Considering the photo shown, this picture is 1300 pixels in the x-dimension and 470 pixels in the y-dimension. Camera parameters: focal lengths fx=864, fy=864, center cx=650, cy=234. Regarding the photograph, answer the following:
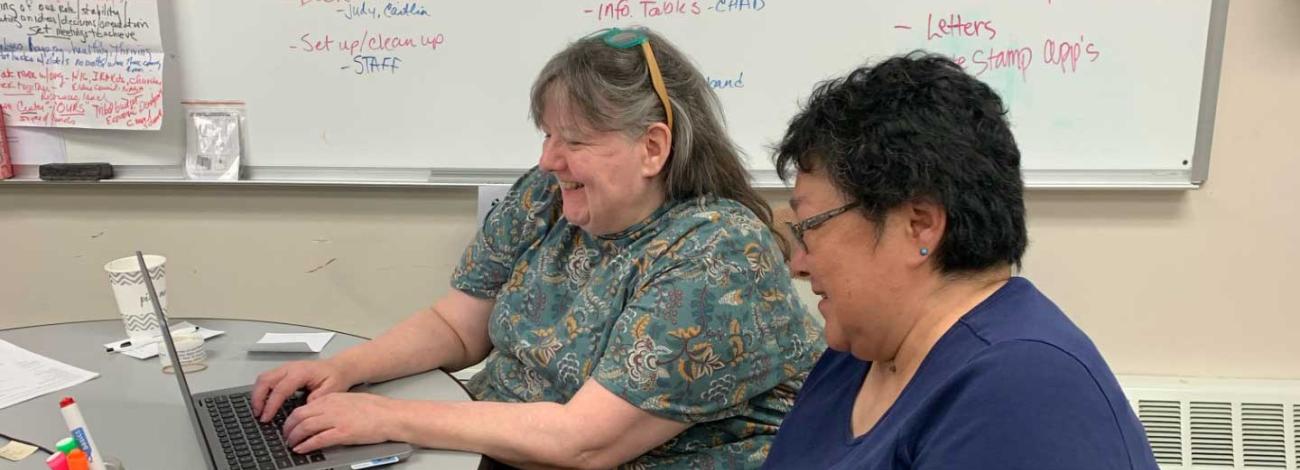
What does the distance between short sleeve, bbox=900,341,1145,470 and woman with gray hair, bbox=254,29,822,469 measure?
1.61 ft

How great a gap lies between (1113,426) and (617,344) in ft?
2.16

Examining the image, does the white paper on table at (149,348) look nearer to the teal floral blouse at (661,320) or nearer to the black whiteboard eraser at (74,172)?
the teal floral blouse at (661,320)

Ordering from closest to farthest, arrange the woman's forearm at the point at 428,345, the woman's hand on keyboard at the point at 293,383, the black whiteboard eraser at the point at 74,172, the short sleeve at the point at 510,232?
the woman's hand on keyboard at the point at 293,383, the woman's forearm at the point at 428,345, the short sleeve at the point at 510,232, the black whiteboard eraser at the point at 74,172

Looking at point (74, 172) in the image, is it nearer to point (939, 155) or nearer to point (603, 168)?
point (603, 168)

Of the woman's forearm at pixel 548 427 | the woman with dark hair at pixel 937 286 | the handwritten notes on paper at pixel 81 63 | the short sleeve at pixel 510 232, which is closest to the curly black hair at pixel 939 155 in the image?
the woman with dark hair at pixel 937 286

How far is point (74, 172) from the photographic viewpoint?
83.6 inches

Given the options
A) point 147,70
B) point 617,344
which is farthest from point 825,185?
point 147,70

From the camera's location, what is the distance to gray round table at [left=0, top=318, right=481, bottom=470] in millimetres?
1112

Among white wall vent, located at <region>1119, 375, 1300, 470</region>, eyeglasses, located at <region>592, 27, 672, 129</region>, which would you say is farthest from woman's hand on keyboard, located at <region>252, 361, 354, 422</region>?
white wall vent, located at <region>1119, 375, 1300, 470</region>

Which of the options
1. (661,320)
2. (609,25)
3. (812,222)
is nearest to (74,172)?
(609,25)

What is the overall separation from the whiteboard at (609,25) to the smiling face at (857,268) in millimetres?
1121

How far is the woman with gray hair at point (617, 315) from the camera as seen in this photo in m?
1.17

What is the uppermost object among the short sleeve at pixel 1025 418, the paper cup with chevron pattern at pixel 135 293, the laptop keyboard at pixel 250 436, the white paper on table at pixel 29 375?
the short sleeve at pixel 1025 418

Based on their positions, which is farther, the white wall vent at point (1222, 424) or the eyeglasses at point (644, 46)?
the white wall vent at point (1222, 424)
